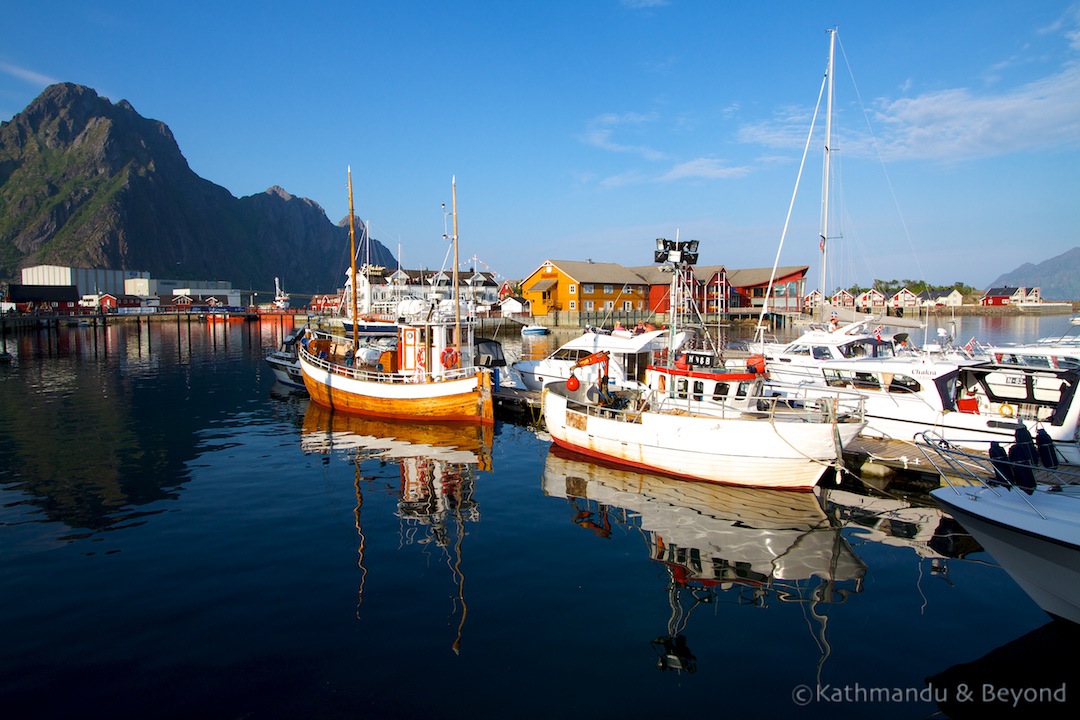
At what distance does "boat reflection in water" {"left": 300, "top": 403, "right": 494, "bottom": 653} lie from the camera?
45.1 feet

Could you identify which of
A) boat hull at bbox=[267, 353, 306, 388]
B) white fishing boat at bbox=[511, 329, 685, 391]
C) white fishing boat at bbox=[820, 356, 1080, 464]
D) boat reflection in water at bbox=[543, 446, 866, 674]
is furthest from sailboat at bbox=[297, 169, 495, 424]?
white fishing boat at bbox=[820, 356, 1080, 464]

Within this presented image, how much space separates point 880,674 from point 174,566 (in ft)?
41.5

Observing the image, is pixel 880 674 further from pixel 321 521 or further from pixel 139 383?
pixel 139 383

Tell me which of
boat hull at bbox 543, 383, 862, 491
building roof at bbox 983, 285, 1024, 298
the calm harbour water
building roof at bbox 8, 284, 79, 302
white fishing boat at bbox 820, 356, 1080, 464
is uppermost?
building roof at bbox 983, 285, 1024, 298

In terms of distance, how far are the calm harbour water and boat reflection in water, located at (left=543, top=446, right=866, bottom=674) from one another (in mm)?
68

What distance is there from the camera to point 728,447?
16.6 metres

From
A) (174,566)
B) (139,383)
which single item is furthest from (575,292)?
(174,566)

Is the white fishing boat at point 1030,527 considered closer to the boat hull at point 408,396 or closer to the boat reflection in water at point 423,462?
the boat reflection in water at point 423,462

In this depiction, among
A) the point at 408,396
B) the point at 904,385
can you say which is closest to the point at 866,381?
the point at 904,385

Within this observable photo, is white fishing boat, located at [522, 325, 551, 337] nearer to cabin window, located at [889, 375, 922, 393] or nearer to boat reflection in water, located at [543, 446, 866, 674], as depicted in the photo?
boat reflection in water, located at [543, 446, 866, 674]

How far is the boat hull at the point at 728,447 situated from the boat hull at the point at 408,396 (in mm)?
7208

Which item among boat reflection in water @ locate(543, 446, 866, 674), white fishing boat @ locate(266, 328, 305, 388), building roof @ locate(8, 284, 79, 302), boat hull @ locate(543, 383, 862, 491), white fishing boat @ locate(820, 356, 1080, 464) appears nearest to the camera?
boat reflection in water @ locate(543, 446, 866, 674)

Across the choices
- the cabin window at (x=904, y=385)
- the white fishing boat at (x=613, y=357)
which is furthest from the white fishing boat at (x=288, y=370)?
the cabin window at (x=904, y=385)

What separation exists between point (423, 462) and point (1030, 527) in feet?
52.8
